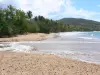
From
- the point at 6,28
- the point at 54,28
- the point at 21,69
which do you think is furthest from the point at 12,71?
the point at 54,28

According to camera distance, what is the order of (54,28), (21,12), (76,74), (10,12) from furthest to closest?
(54,28) < (21,12) < (10,12) < (76,74)

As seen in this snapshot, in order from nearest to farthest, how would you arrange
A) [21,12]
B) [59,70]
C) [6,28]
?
Answer: [59,70], [6,28], [21,12]

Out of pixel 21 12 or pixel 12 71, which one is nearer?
pixel 12 71

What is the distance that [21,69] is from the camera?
12.2 metres

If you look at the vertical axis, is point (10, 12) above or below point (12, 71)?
above

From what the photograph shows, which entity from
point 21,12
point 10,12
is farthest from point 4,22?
point 21,12

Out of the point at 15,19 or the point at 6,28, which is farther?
the point at 15,19

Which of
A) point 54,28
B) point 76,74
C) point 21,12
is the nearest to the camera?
point 76,74

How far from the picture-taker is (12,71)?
11664 mm

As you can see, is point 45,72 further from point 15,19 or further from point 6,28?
point 15,19

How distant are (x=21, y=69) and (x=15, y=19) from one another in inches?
2309

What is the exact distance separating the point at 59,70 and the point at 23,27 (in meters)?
66.2

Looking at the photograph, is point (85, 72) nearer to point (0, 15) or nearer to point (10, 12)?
point (0, 15)

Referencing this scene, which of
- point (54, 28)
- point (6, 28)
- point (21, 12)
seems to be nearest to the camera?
point (6, 28)
